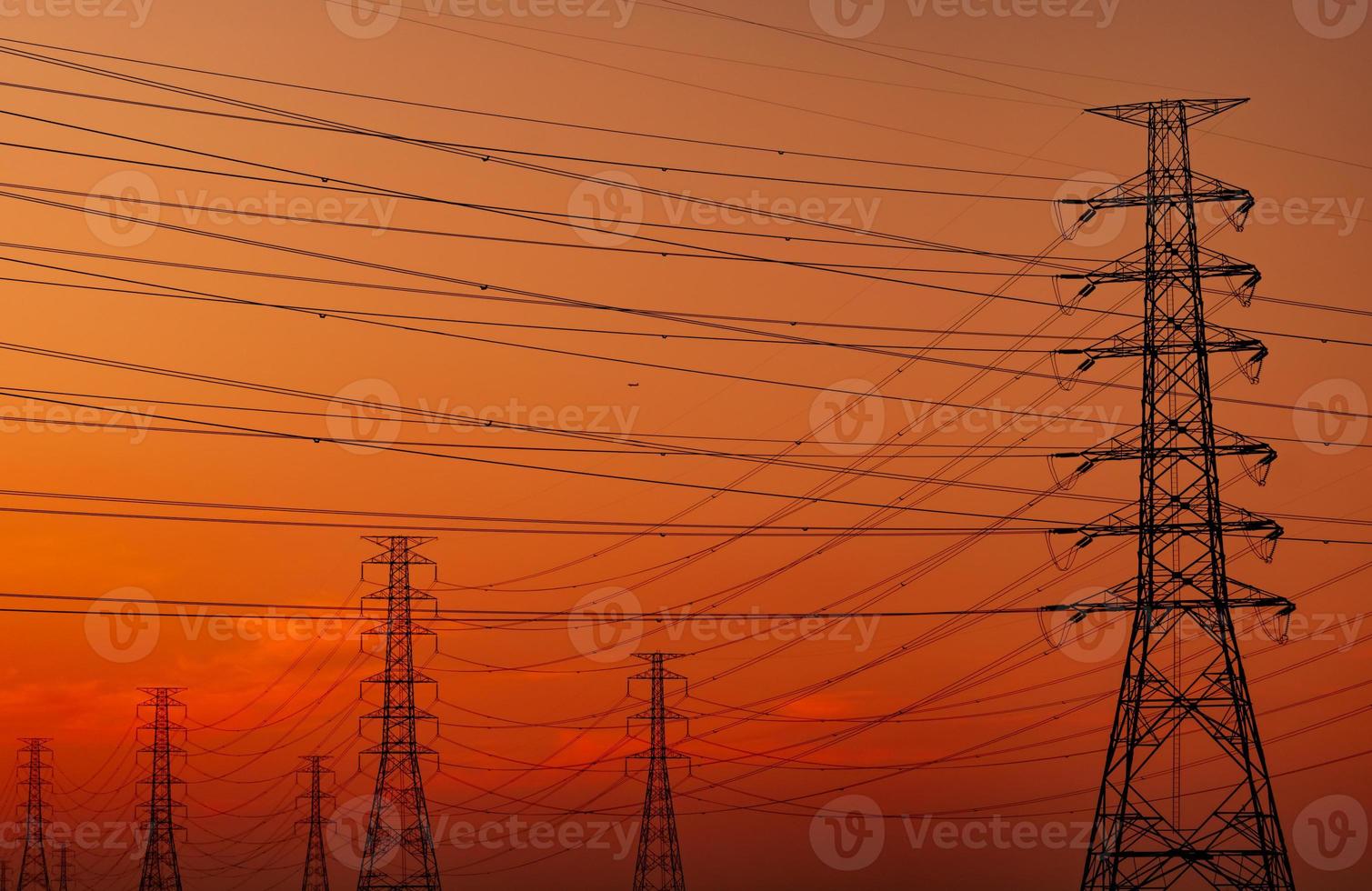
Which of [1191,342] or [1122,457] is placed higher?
[1191,342]

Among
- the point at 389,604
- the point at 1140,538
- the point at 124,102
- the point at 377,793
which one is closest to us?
the point at 124,102

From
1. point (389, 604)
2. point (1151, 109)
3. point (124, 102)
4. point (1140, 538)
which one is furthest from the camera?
point (389, 604)

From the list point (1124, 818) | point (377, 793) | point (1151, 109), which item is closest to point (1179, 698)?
point (1124, 818)

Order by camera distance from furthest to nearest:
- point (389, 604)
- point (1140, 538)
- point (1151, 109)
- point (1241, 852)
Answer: point (389, 604)
point (1151, 109)
point (1140, 538)
point (1241, 852)

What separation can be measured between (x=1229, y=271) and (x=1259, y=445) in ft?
14.0

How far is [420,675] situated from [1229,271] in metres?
32.6

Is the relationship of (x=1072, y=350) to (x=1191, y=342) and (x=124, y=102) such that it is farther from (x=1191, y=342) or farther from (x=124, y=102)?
(x=124, y=102)

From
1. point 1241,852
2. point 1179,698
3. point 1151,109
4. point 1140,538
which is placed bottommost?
point 1241,852

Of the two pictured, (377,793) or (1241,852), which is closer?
(1241,852)

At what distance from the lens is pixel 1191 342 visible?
4050 cm

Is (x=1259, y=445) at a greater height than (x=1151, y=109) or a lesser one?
lesser

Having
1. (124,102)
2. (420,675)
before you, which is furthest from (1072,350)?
(420,675)

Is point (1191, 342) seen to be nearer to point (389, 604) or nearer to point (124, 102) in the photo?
point (124, 102)

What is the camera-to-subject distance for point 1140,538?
39.3 metres
